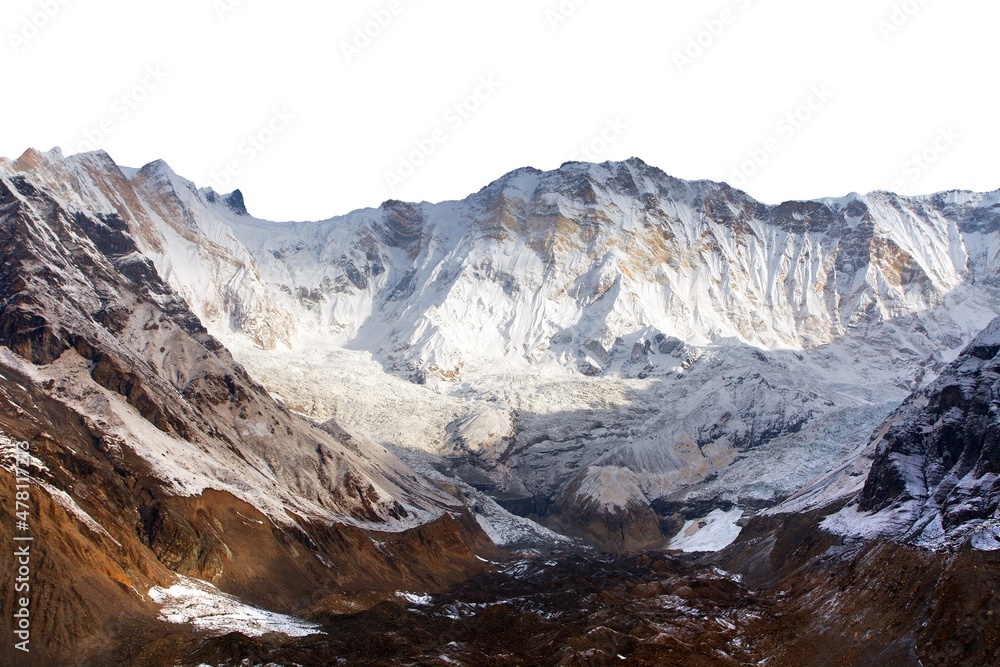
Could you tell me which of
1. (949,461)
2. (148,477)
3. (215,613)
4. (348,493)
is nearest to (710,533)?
(949,461)

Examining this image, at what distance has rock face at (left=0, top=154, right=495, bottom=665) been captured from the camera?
178 ft

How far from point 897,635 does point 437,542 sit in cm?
5967

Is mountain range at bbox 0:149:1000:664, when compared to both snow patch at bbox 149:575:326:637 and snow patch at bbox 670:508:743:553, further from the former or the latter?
snow patch at bbox 670:508:743:553

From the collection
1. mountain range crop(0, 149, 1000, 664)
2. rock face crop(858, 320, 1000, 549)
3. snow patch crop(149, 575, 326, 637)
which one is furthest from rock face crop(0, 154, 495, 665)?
rock face crop(858, 320, 1000, 549)

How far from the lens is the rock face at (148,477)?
5422cm

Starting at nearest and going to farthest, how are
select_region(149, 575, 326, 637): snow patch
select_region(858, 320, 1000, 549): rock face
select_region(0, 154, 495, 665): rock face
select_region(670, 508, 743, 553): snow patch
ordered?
1. select_region(0, 154, 495, 665): rock face
2. select_region(149, 575, 326, 637): snow patch
3. select_region(858, 320, 1000, 549): rock face
4. select_region(670, 508, 743, 553): snow patch

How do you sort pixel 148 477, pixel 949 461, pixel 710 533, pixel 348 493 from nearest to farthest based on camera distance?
1. pixel 148 477
2. pixel 949 461
3. pixel 348 493
4. pixel 710 533

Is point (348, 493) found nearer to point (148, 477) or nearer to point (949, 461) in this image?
point (148, 477)

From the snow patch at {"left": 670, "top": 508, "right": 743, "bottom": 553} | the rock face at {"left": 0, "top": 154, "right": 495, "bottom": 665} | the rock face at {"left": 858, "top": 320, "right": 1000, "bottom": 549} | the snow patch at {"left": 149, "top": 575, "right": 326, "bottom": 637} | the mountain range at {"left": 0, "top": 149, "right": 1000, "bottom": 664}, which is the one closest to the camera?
the rock face at {"left": 0, "top": 154, "right": 495, "bottom": 665}

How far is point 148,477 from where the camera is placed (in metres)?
70.2

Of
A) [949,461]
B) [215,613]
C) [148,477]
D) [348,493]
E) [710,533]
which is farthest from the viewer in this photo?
[710,533]

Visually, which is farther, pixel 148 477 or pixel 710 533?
pixel 710 533

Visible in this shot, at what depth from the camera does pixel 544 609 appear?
8238 centimetres

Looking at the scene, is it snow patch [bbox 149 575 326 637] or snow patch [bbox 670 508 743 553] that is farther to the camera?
snow patch [bbox 670 508 743 553]
